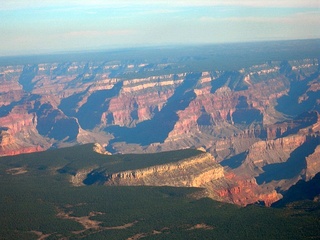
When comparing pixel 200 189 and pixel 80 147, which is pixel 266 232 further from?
pixel 80 147

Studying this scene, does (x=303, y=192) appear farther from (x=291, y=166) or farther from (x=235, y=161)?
(x=235, y=161)

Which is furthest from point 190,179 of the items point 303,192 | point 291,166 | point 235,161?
point 235,161

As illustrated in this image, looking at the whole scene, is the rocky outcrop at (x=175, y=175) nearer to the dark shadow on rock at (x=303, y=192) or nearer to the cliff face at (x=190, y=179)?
the cliff face at (x=190, y=179)

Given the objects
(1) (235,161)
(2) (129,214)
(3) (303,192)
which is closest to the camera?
(2) (129,214)

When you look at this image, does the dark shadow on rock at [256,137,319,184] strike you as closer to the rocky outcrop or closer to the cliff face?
the cliff face

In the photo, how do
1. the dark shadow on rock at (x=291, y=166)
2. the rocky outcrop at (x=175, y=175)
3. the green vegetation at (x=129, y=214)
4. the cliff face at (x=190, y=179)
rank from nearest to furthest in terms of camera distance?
1. the green vegetation at (x=129, y=214)
2. the rocky outcrop at (x=175, y=175)
3. the cliff face at (x=190, y=179)
4. the dark shadow on rock at (x=291, y=166)

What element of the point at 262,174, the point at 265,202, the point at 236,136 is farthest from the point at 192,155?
the point at 236,136

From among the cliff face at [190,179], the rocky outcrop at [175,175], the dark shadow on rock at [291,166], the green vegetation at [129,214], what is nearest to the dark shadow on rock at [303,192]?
the cliff face at [190,179]

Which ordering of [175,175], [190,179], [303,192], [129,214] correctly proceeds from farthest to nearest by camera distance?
[175,175] → [190,179] → [303,192] → [129,214]

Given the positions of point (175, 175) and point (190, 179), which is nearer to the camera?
point (190, 179)
